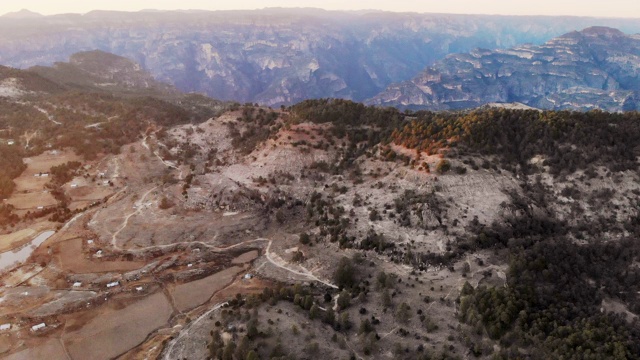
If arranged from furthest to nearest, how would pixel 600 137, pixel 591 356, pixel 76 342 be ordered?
1. pixel 600 137
2. pixel 76 342
3. pixel 591 356

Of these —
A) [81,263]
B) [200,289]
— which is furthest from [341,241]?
[81,263]

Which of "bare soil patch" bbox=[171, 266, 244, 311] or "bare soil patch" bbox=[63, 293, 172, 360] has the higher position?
"bare soil patch" bbox=[63, 293, 172, 360]

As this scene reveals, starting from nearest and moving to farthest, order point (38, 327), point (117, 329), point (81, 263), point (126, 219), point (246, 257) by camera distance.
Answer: point (38, 327) → point (117, 329) → point (81, 263) → point (246, 257) → point (126, 219)

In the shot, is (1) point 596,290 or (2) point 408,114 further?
(2) point 408,114

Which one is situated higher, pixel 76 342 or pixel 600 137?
pixel 600 137

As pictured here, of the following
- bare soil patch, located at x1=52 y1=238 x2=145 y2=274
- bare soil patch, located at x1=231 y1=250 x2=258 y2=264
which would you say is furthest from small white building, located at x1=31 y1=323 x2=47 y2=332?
bare soil patch, located at x1=231 y1=250 x2=258 y2=264

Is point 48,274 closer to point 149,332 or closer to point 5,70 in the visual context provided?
point 149,332

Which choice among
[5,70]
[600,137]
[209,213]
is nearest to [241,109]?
[209,213]

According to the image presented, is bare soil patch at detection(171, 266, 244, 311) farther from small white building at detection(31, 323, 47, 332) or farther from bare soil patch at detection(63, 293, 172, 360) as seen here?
small white building at detection(31, 323, 47, 332)

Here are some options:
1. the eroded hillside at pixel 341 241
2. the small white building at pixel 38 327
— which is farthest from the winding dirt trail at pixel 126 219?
the small white building at pixel 38 327

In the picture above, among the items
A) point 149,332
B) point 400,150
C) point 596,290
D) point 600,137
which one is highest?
point 600,137

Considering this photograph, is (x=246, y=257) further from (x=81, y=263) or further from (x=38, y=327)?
(x=38, y=327)
